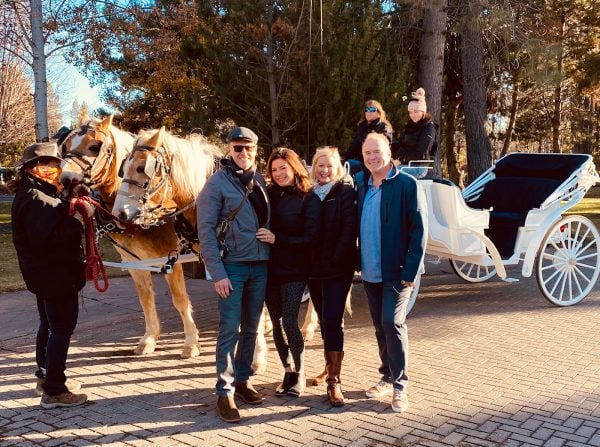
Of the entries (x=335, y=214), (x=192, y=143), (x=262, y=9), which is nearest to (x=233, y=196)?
(x=335, y=214)

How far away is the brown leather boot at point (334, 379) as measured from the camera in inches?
171

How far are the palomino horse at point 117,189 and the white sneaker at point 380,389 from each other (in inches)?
73.5

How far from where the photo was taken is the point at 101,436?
3.90 meters

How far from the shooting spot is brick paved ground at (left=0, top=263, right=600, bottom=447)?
12.7 feet

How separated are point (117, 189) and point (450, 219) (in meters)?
3.48

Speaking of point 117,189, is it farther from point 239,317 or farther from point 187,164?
point 239,317

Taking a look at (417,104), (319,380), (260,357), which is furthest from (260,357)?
(417,104)

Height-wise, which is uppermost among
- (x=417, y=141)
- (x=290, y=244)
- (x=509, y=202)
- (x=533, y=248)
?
(x=417, y=141)

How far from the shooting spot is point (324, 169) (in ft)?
14.8

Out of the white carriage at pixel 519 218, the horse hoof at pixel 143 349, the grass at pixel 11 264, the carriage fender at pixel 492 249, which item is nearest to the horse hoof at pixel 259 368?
the horse hoof at pixel 143 349

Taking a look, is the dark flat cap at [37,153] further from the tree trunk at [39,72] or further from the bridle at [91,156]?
the tree trunk at [39,72]

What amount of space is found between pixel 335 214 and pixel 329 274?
1.46 feet

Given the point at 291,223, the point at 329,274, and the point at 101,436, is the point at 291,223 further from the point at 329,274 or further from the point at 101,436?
the point at 101,436

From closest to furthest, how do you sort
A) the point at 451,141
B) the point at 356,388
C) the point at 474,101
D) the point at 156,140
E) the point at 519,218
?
the point at 356,388, the point at 156,140, the point at 519,218, the point at 474,101, the point at 451,141
